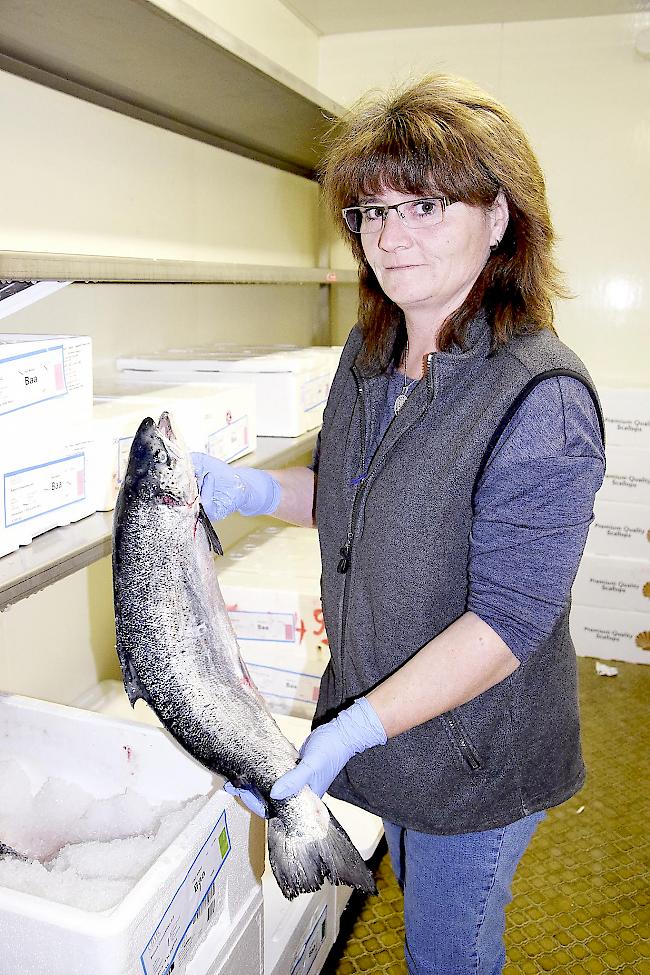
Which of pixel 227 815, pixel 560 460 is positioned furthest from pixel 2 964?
pixel 560 460

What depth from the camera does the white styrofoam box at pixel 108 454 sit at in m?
1.28

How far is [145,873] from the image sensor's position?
42.1 inches

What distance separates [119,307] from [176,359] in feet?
0.69

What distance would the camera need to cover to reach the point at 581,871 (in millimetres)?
2219

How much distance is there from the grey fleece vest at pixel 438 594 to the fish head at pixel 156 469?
285mm

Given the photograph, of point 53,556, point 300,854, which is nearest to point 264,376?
point 53,556

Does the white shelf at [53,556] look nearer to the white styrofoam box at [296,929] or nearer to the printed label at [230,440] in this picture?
the printed label at [230,440]

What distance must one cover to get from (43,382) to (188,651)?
43cm

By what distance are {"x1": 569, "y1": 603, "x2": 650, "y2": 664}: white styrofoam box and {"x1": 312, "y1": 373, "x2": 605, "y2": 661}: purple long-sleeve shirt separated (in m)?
2.41

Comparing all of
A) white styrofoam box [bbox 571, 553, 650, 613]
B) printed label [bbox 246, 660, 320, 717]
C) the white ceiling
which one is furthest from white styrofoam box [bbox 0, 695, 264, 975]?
the white ceiling

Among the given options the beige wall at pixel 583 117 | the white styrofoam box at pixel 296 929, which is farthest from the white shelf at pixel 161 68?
the white styrofoam box at pixel 296 929

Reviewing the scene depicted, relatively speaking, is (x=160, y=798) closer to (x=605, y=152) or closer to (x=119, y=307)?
(x=119, y=307)

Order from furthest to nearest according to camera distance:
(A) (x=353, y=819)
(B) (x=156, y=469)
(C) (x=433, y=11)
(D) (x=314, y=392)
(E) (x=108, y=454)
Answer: (C) (x=433, y=11) → (D) (x=314, y=392) → (A) (x=353, y=819) → (E) (x=108, y=454) → (B) (x=156, y=469)

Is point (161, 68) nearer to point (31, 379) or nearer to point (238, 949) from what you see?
point (31, 379)
